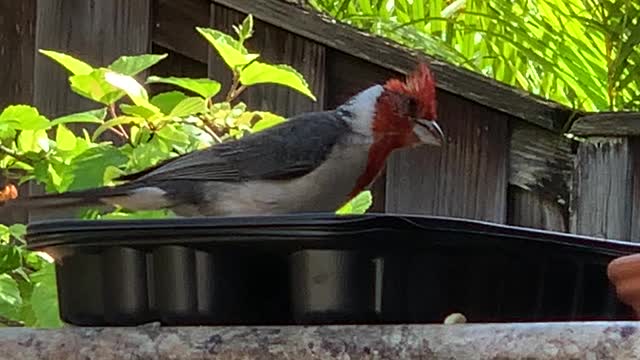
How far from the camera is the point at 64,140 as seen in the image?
2395mm

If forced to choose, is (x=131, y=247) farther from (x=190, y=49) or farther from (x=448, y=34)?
(x=448, y=34)

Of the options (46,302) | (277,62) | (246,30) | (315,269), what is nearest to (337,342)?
(315,269)

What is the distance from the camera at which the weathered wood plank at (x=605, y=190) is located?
227 centimetres

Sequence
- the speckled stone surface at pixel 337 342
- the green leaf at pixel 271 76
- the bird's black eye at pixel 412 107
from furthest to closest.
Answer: the bird's black eye at pixel 412 107 → the green leaf at pixel 271 76 → the speckled stone surface at pixel 337 342

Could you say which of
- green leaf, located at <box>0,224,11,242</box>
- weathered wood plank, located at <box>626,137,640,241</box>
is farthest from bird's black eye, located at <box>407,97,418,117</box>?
green leaf, located at <box>0,224,11,242</box>

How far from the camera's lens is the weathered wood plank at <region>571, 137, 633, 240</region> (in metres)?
2.27

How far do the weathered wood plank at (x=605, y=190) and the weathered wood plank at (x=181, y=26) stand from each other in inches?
29.9

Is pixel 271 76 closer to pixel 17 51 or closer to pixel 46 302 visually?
pixel 46 302

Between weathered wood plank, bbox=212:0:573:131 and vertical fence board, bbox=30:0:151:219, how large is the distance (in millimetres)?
216

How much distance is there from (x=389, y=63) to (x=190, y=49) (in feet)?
1.26

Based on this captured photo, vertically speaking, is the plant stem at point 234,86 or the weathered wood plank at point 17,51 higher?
the weathered wood plank at point 17,51

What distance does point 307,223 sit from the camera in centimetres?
135

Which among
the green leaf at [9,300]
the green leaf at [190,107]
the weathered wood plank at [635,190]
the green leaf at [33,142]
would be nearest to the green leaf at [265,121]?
the green leaf at [190,107]

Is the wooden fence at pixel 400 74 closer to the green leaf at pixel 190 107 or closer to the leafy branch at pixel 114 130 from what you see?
the leafy branch at pixel 114 130
